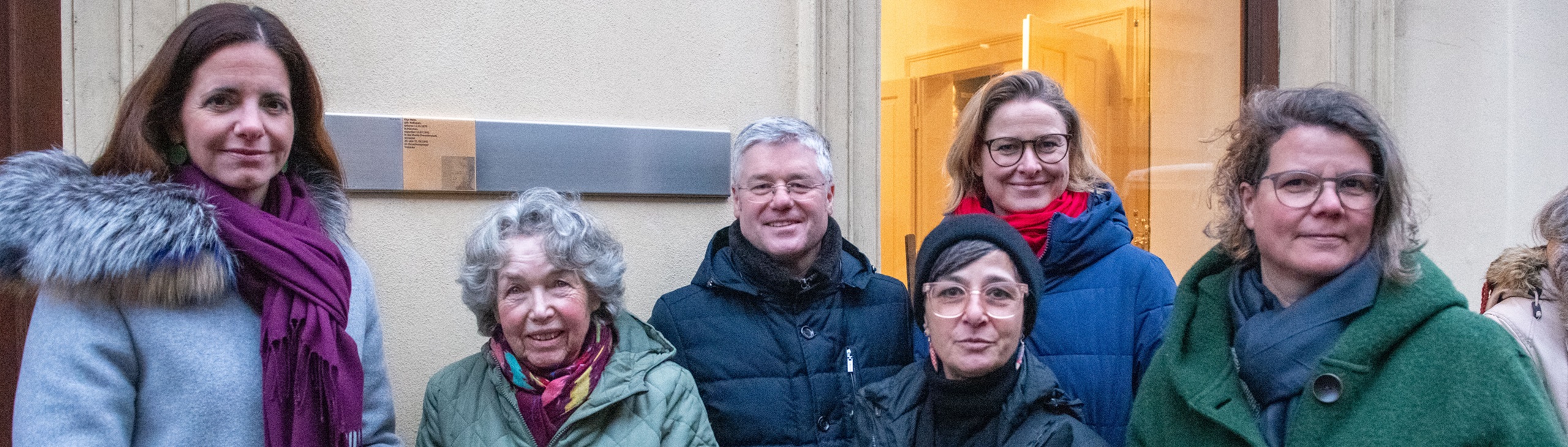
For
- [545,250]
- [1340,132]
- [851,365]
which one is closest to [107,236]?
[545,250]

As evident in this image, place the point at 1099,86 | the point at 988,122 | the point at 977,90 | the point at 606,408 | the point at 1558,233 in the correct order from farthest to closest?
1. the point at 1099,86
2. the point at 977,90
3. the point at 1558,233
4. the point at 988,122
5. the point at 606,408

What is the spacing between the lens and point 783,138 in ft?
8.37

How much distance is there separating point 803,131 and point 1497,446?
5.29 feet

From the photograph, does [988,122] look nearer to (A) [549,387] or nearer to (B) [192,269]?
(A) [549,387]

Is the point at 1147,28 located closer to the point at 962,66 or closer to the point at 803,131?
the point at 962,66

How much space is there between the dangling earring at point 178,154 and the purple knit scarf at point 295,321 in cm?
2

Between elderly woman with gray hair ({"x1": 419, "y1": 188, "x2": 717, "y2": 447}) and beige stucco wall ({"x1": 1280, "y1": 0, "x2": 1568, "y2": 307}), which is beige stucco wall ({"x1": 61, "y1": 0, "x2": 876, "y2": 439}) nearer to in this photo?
elderly woman with gray hair ({"x1": 419, "y1": 188, "x2": 717, "y2": 447})

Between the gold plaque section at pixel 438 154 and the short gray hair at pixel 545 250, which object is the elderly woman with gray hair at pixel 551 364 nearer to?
the short gray hair at pixel 545 250

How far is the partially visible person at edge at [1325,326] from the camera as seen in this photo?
1637 millimetres

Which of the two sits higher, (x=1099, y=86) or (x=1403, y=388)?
(x=1099, y=86)

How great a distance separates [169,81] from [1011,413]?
176 cm

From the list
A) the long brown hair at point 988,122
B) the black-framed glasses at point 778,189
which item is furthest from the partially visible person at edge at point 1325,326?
the black-framed glasses at point 778,189

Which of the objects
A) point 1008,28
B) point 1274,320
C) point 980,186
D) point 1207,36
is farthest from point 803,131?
point 1207,36

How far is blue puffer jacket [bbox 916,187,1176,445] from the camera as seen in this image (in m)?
2.30
